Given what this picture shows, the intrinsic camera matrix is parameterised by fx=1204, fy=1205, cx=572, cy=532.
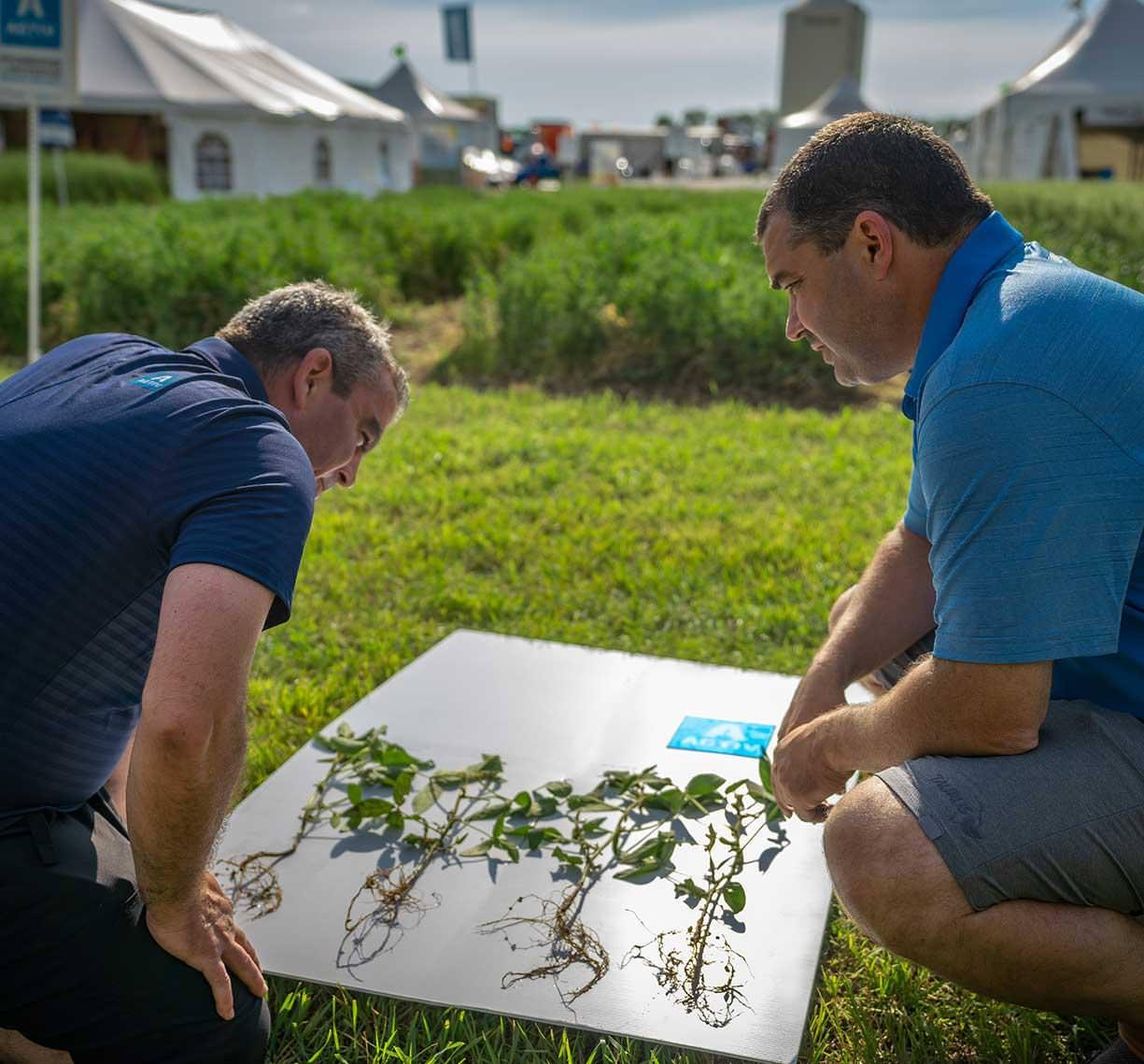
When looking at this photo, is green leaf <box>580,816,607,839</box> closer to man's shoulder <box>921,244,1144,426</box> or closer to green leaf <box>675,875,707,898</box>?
green leaf <box>675,875,707,898</box>

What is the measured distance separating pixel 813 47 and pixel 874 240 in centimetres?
5932

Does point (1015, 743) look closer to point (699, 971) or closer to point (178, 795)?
point (699, 971)

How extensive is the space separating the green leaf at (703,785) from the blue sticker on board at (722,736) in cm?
26

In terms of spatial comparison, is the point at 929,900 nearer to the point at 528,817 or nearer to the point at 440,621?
the point at 528,817

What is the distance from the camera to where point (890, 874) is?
1.84 m

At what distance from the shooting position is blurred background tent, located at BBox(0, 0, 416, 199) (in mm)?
24656

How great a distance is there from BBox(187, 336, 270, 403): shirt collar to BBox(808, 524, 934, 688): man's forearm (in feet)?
4.08

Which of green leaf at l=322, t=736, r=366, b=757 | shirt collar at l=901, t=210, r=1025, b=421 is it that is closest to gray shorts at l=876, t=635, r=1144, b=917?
shirt collar at l=901, t=210, r=1025, b=421

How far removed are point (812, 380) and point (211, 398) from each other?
6.07 meters

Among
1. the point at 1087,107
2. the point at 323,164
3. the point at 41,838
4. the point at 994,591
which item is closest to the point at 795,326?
the point at 994,591

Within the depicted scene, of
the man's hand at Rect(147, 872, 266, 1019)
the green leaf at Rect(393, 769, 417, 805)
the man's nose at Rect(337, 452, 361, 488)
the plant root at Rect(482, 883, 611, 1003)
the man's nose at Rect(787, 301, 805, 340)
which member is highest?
the man's nose at Rect(787, 301, 805, 340)

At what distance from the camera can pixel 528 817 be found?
2748mm

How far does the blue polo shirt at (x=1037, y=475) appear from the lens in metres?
1.70

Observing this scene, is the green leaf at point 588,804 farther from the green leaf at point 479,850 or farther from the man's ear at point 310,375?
the man's ear at point 310,375
